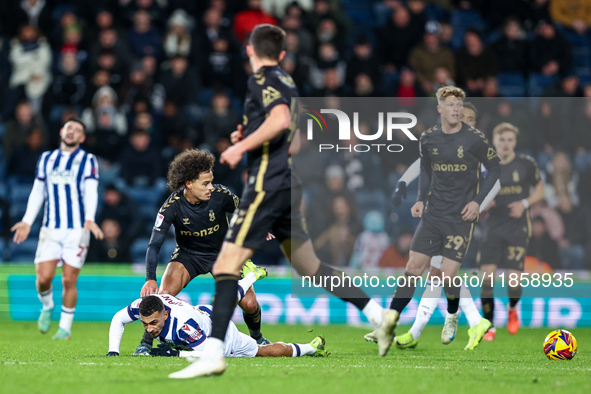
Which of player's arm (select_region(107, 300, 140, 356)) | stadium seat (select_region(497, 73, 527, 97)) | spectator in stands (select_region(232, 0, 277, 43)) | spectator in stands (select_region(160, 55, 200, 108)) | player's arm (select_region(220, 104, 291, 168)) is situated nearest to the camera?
player's arm (select_region(220, 104, 291, 168))

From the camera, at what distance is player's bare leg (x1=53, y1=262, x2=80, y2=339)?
9.41 meters

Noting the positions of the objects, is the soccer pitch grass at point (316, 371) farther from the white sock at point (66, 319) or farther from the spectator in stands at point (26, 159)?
the spectator in stands at point (26, 159)

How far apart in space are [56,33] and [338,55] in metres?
5.90

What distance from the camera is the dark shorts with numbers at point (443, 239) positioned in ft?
26.9

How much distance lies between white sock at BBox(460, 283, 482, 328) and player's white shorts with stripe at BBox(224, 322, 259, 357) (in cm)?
282

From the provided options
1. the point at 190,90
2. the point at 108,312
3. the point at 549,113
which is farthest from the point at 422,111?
the point at 108,312

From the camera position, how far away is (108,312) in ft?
39.7

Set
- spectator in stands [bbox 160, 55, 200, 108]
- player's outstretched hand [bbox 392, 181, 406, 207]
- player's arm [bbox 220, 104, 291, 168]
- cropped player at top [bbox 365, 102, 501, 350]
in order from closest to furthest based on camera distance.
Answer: player's arm [bbox 220, 104, 291, 168], player's outstretched hand [bbox 392, 181, 406, 207], cropped player at top [bbox 365, 102, 501, 350], spectator in stands [bbox 160, 55, 200, 108]

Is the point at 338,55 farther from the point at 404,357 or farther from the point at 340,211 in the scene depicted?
the point at 404,357

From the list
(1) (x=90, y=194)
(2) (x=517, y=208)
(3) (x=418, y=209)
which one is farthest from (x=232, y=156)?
(2) (x=517, y=208)

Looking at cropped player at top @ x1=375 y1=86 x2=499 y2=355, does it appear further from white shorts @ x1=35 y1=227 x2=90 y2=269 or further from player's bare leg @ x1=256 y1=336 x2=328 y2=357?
white shorts @ x1=35 y1=227 x2=90 y2=269

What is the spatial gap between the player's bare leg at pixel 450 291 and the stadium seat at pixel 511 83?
27.1ft

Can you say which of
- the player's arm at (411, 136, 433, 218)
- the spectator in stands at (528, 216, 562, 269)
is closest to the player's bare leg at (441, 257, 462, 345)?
the player's arm at (411, 136, 433, 218)

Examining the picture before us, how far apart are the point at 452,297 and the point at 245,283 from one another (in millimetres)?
2580
